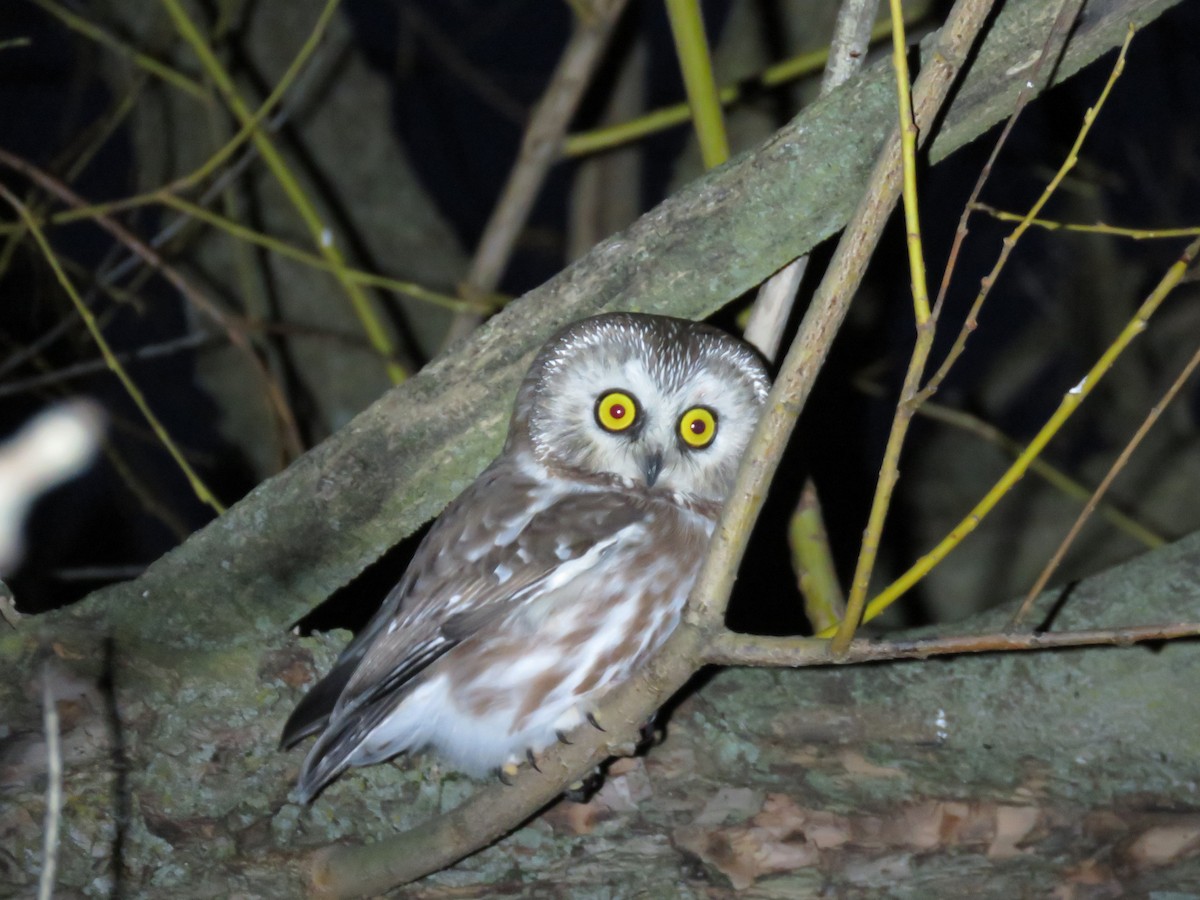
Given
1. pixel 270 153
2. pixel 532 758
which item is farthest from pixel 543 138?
pixel 532 758

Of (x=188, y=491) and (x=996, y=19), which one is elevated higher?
(x=188, y=491)

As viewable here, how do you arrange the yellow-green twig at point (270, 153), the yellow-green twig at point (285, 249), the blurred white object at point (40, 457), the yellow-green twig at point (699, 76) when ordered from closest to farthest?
the yellow-green twig at point (699, 76) → the yellow-green twig at point (285, 249) → the blurred white object at point (40, 457) → the yellow-green twig at point (270, 153)

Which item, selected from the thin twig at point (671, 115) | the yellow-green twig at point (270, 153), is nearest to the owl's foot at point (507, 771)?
the yellow-green twig at point (270, 153)

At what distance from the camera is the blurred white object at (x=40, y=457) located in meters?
2.97

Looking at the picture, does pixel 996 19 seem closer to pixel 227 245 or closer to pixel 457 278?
pixel 457 278

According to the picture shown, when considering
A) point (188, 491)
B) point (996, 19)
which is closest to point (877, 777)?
point (996, 19)

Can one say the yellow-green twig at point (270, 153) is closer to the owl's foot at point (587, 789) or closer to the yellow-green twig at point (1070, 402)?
the owl's foot at point (587, 789)

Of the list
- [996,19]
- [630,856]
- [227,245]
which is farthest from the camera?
[227,245]

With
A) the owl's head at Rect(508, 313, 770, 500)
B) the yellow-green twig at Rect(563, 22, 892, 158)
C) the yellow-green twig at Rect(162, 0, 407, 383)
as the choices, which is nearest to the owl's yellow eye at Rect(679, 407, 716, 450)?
the owl's head at Rect(508, 313, 770, 500)

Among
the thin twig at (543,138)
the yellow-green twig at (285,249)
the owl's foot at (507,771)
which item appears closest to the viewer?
the owl's foot at (507,771)

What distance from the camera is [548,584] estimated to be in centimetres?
221

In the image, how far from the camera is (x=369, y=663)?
7.02 ft

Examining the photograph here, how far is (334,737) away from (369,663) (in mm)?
180

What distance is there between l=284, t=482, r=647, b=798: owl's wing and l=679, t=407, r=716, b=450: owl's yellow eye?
0.57ft
